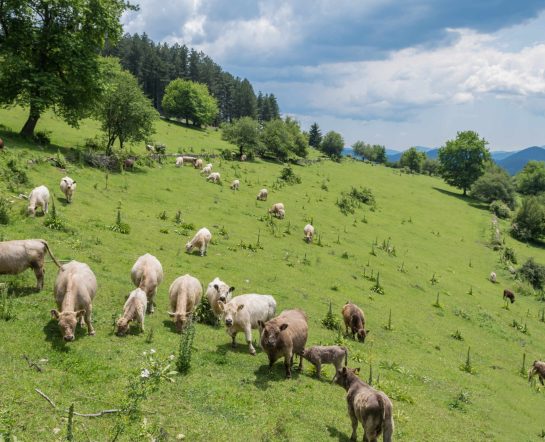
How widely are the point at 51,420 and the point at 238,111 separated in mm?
153320

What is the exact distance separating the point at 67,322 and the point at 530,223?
79.2 meters

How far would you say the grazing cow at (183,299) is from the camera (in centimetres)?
1595

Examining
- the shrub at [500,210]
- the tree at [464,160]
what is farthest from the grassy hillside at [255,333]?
the tree at [464,160]

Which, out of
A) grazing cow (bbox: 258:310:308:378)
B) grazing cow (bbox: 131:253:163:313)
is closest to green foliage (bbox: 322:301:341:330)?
grazing cow (bbox: 258:310:308:378)

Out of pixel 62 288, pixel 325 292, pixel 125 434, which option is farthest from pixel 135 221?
pixel 125 434

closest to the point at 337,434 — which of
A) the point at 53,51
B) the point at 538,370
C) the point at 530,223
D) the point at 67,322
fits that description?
the point at 67,322

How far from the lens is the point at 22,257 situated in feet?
49.2

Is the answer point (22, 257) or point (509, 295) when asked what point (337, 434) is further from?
point (509, 295)

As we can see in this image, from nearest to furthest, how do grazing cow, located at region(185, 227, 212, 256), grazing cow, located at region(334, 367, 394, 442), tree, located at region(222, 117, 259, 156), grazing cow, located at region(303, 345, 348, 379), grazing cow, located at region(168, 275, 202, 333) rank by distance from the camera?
grazing cow, located at region(334, 367, 394, 442), grazing cow, located at region(303, 345, 348, 379), grazing cow, located at region(168, 275, 202, 333), grazing cow, located at region(185, 227, 212, 256), tree, located at region(222, 117, 259, 156)

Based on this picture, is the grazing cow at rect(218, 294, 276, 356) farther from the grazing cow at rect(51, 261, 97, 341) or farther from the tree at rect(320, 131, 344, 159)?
the tree at rect(320, 131, 344, 159)

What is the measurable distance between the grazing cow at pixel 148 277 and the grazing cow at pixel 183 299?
797 millimetres

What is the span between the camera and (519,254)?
61531mm

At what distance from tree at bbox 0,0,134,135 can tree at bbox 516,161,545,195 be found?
11818 centimetres

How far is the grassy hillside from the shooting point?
436 inches
